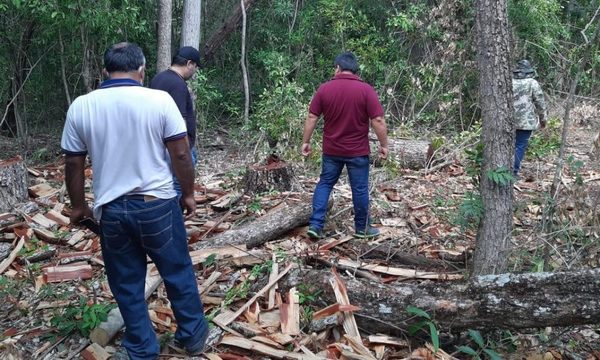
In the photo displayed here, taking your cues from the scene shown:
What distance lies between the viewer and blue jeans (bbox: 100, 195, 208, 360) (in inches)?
127

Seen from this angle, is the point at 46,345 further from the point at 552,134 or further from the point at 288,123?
the point at 552,134

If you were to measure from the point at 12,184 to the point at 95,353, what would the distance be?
405 centimetres

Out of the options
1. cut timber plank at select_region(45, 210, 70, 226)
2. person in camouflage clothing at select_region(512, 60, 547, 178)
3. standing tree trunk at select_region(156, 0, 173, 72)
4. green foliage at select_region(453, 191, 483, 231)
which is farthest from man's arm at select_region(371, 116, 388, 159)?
standing tree trunk at select_region(156, 0, 173, 72)

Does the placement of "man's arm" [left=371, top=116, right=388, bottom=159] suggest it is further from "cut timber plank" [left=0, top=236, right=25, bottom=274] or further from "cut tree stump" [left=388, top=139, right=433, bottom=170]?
"cut timber plank" [left=0, top=236, right=25, bottom=274]

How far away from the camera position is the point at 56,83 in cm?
1288

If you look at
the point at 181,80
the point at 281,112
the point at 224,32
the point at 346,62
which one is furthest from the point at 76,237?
the point at 224,32

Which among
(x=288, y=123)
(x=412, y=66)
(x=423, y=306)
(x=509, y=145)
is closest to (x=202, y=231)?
(x=423, y=306)

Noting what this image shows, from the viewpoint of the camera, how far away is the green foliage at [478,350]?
3635 mm

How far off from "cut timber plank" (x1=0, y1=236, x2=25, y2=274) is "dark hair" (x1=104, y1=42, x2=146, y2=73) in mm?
2906

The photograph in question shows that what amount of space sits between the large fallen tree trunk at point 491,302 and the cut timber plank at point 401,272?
36.1 inches

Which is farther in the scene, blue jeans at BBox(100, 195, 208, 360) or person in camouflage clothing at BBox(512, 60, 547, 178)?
person in camouflage clothing at BBox(512, 60, 547, 178)

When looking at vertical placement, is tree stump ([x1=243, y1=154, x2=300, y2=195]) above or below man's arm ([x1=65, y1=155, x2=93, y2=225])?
below

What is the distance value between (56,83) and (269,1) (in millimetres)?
5629

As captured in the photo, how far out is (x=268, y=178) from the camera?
718 cm
